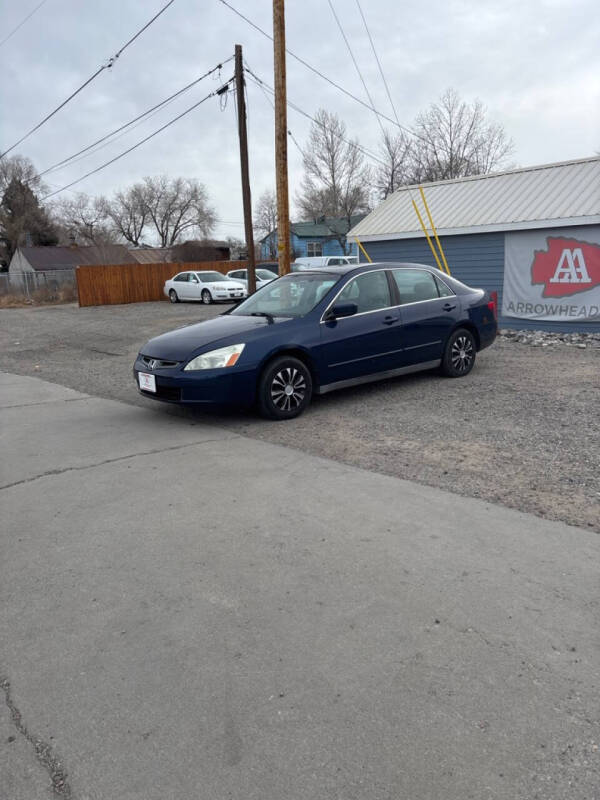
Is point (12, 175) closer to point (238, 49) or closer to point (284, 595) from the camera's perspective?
point (238, 49)

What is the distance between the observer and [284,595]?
322cm

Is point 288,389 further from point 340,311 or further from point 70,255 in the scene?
point 70,255

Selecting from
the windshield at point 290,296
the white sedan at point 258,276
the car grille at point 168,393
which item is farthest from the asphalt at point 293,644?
the white sedan at point 258,276

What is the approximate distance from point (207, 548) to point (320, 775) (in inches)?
71.4

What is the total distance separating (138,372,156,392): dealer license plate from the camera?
264 inches

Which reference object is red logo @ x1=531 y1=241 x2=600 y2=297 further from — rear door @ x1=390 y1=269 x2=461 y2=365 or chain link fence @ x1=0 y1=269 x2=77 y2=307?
chain link fence @ x1=0 y1=269 x2=77 y2=307

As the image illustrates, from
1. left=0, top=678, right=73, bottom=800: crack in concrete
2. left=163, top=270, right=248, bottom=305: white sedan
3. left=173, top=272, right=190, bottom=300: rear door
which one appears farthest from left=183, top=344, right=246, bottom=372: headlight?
left=173, top=272, right=190, bottom=300: rear door

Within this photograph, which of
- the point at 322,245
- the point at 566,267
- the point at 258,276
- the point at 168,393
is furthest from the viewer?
the point at 322,245

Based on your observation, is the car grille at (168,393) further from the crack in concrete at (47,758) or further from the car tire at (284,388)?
the crack in concrete at (47,758)

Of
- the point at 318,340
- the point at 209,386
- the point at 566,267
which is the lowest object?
the point at 209,386

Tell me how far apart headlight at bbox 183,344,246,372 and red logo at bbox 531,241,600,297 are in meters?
8.36

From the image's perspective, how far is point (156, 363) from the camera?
22.1 ft

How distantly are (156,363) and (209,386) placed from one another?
0.75 meters

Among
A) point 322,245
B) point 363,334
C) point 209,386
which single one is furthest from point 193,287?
point 322,245
